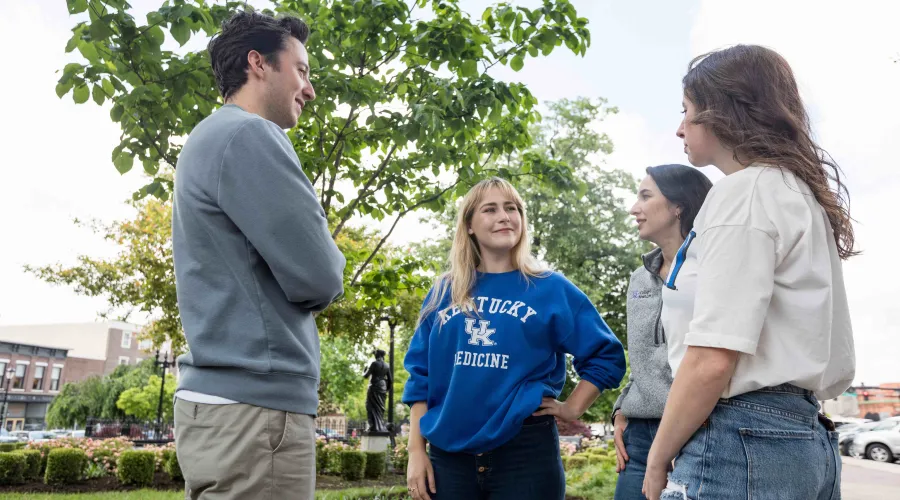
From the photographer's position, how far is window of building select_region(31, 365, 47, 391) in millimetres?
54031

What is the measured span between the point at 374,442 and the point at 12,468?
703cm

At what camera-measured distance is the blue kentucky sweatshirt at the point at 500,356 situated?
2.62 meters

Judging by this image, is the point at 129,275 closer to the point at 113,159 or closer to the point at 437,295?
the point at 113,159

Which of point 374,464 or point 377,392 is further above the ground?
point 377,392

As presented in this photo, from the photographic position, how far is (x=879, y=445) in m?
22.8

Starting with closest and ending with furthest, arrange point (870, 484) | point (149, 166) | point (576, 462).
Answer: point (149, 166)
point (870, 484)
point (576, 462)

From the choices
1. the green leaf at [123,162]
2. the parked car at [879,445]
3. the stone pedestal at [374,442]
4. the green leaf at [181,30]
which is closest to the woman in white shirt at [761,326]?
the green leaf at [181,30]

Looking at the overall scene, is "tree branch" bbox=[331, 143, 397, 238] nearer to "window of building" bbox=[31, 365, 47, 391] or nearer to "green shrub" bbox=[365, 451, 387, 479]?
"green shrub" bbox=[365, 451, 387, 479]

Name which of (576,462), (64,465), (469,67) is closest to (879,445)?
(576,462)

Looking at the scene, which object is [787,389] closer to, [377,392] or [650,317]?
[650,317]

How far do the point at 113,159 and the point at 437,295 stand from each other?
3.15 metres

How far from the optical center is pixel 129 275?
16438 millimetres

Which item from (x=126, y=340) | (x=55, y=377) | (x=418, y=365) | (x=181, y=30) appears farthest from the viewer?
(x=126, y=340)

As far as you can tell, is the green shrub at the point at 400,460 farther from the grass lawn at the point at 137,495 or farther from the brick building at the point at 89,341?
the brick building at the point at 89,341
